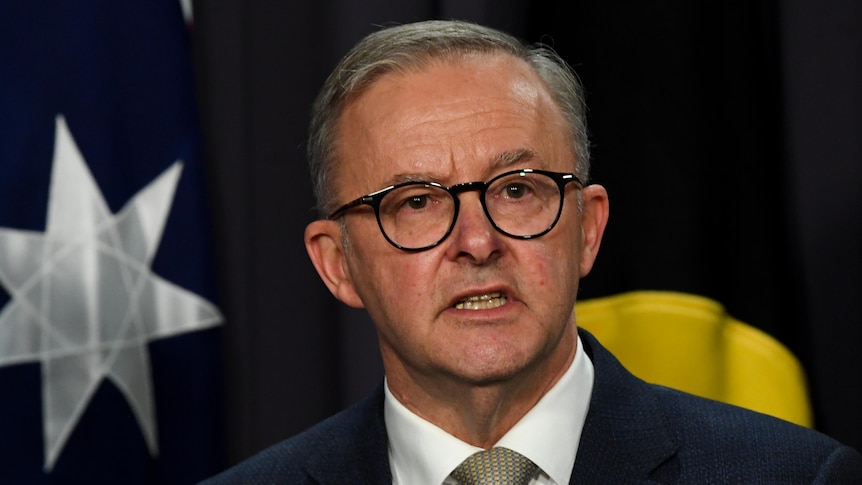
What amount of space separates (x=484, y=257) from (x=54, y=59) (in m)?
1.44

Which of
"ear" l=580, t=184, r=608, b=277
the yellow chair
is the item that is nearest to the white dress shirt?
"ear" l=580, t=184, r=608, b=277

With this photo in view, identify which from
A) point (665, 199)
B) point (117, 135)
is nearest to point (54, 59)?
point (117, 135)

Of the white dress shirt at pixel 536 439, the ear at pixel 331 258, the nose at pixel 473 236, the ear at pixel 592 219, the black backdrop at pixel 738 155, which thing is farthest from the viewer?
the black backdrop at pixel 738 155

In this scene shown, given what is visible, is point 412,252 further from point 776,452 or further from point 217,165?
point 217,165

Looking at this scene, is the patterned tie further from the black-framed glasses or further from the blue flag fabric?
the blue flag fabric

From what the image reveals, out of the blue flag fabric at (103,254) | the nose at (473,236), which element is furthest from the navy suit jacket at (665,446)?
the blue flag fabric at (103,254)

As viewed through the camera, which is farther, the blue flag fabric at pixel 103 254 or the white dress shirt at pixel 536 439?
the blue flag fabric at pixel 103 254

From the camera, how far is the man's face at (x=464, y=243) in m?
1.94

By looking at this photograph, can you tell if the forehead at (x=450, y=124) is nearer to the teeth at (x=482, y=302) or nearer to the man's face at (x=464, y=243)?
the man's face at (x=464, y=243)

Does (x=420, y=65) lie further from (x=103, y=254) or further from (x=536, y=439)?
(x=103, y=254)

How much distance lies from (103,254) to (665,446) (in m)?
1.52

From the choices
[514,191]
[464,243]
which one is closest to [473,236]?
[464,243]

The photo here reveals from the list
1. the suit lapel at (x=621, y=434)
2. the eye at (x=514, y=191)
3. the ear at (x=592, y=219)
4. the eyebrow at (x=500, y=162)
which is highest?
the eyebrow at (x=500, y=162)

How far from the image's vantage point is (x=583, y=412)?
2102 mm
